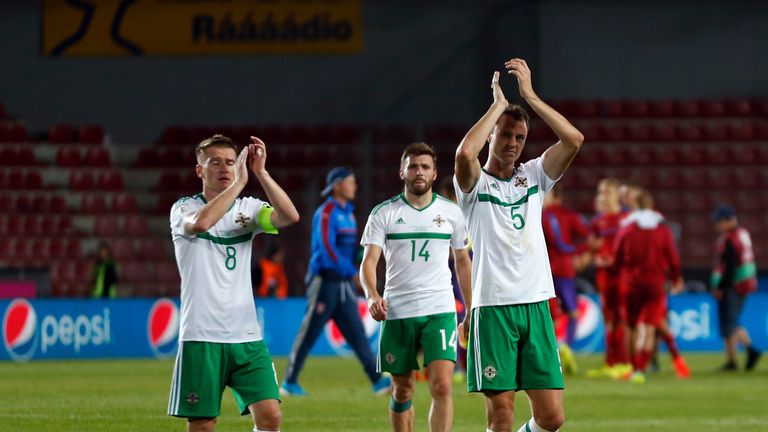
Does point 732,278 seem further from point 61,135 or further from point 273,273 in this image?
point 61,135

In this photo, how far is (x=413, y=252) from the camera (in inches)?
384

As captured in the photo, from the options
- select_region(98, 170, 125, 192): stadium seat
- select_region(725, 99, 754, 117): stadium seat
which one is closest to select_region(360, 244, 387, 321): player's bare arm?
select_region(98, 170, 125, 192): stadium seat

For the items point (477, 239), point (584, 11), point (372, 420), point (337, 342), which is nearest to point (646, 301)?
point (372, 420)

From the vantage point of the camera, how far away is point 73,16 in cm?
3047

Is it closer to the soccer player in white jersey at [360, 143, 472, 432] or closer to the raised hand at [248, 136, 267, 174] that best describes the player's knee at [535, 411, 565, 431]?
the soccer player in white jersey at [360, 143, 472, 432]

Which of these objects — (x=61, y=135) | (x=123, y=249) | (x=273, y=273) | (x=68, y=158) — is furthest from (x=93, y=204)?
(x=273, y=273)

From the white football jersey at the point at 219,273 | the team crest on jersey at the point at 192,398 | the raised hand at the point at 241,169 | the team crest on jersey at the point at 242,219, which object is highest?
the raised hand at the point at 241,169

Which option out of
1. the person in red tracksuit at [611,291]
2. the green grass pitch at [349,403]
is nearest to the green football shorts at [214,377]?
the green grass pitch at [349,403]

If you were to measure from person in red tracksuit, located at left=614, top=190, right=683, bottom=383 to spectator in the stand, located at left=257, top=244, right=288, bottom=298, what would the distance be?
949 cm

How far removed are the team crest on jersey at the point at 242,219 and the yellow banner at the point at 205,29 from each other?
903 inches

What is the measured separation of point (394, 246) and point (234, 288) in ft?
7.49

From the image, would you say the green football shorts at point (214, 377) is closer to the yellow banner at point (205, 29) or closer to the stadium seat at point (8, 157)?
the stadium seat at point (8, 157)

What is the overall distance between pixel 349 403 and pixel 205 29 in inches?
716

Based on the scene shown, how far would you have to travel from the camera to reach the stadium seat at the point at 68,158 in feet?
95.9
